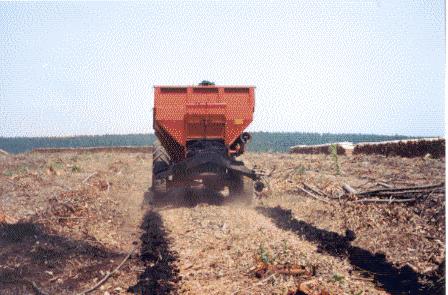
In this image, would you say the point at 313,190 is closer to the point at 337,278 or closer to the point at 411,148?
the point at 337,278

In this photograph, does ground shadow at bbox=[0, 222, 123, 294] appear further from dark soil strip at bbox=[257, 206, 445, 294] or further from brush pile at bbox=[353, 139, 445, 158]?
brush pile at bbox=[353, 139, 445, 158]

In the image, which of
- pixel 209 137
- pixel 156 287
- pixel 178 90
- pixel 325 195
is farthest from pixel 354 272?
pixel 178 90

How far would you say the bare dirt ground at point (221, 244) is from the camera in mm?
4871

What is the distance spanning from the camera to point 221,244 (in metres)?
6.44

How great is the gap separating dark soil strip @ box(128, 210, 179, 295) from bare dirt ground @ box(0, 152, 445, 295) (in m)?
0.02

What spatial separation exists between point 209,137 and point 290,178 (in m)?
4.15

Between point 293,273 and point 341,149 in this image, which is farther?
point 341,149

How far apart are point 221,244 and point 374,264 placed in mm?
2239

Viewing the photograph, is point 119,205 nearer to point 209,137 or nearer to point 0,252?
→ point 209,137

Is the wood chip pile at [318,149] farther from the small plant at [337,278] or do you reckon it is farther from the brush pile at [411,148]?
the small plant at [337,278]

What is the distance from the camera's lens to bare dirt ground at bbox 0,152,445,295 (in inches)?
192

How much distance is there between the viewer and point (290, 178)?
13195mm

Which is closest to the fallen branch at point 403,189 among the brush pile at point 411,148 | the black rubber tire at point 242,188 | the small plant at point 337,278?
the black rubber tire at point 242,188

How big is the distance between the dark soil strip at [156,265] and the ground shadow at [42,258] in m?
0.56
